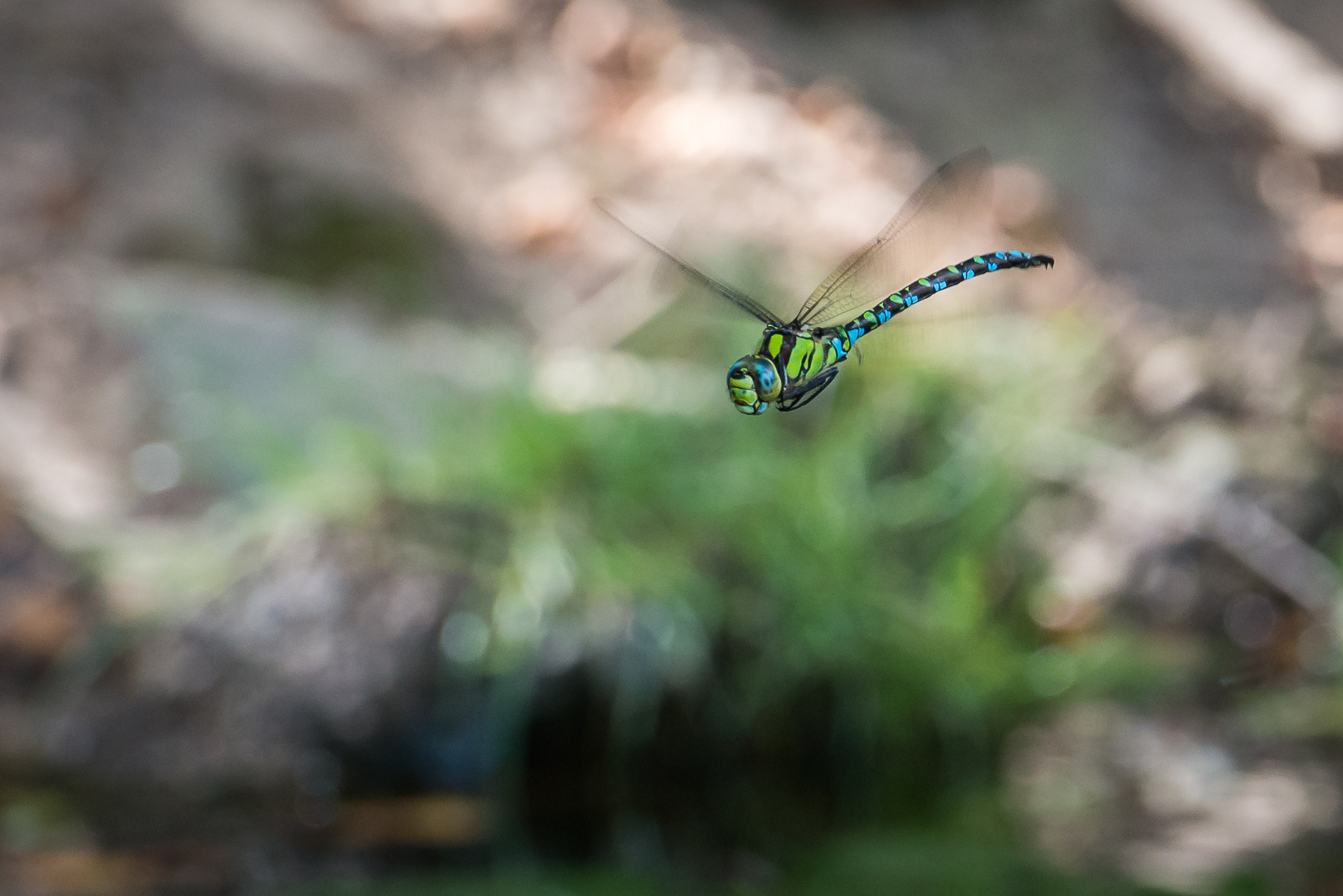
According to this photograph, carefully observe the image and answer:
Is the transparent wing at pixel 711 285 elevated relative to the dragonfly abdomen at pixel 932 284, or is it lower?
lower

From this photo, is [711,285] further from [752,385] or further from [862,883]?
[862,883]

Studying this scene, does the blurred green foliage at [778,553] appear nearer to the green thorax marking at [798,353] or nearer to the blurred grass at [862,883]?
the blurred grass at [862,883]

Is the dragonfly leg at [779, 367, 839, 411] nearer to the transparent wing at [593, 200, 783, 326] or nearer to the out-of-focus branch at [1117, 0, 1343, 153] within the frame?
the transparent wing at [593, 200, 783, 326]

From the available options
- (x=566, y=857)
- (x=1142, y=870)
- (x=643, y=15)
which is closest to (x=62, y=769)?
(x=566, y=857)

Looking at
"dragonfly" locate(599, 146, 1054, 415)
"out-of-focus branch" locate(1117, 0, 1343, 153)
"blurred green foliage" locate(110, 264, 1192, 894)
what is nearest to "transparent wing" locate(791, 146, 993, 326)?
"dragonfly" locate(599, 146, 1054, 415)

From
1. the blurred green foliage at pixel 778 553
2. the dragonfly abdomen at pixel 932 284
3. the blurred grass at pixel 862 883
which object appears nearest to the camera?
the dragonfly abdomen at pixel 932 284

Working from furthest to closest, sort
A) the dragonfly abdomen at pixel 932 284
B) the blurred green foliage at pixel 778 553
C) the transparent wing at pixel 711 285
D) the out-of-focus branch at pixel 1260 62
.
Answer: the out-of-focus branch at pixel 1260 62, the blurred green foliage at pixel 778 553, the dragonfly abdomen at pixel 932 284, the transparent wing at pixel 711 285

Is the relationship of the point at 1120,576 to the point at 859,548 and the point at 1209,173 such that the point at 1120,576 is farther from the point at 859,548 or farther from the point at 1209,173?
the point at 1209,173

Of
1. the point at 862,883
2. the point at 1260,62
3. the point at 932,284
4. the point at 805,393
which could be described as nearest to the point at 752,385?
the point at 805,393

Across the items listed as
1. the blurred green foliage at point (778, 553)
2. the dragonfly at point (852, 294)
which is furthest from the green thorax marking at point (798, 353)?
the blurred green foliage at point (778, 553)
